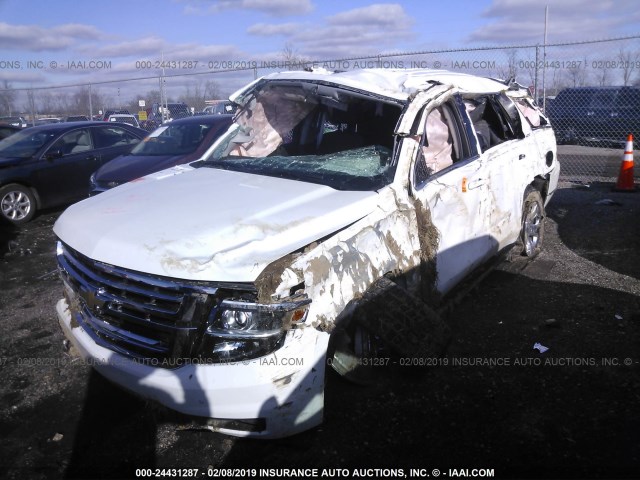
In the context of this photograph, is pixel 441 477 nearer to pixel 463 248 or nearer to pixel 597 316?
pixel 463 248

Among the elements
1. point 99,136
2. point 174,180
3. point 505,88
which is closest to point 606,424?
point 174,180

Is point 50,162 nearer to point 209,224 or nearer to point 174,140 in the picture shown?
point 174,140

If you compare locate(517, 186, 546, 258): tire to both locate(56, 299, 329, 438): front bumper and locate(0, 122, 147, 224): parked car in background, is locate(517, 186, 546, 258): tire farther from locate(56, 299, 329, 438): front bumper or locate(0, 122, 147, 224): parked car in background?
locate(0, 122, 147, 224): parked car in background

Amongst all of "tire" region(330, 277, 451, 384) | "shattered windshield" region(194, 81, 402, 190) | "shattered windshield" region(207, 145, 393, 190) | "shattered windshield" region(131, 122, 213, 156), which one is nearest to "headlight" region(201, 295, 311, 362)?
"tire" region(330, 277, 451, 384)

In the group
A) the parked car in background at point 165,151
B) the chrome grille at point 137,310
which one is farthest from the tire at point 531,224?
the parked car in background at point 165,151

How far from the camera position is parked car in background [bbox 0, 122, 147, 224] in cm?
816

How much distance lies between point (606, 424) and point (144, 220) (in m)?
2.79

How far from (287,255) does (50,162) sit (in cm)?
768

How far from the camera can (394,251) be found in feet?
9.55

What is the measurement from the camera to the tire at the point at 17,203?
804 cm

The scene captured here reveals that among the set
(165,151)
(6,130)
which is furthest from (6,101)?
(165,151)

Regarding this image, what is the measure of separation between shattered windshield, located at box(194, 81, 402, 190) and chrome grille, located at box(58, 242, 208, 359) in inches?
51.3

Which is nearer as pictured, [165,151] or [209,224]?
[209,224]

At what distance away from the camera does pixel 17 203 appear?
8172 mm
